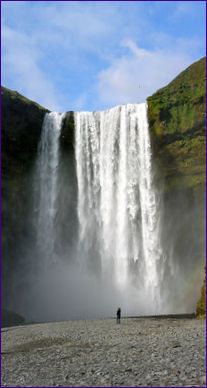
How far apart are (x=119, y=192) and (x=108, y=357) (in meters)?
36.7

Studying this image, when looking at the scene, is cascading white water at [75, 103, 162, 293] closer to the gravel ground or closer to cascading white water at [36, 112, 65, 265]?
cascading white water at [36, 112, 65, 265]

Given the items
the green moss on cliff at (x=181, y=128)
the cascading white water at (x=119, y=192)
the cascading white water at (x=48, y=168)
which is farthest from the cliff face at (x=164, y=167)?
the cascading white water at (x=119, y=192)

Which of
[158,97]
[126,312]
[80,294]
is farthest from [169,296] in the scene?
[158,97]

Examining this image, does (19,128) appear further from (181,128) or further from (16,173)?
(181,128)

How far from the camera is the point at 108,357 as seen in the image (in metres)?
18.2

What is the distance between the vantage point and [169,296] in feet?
159

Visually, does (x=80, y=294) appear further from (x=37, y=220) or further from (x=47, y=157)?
(x=47, y=157)

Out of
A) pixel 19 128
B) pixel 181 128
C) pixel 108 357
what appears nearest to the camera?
pixel 108 357

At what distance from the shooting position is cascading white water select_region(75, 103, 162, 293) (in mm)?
51094

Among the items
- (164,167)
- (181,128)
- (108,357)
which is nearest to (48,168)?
(164,167)

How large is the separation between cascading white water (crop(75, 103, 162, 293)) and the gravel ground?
2212cm

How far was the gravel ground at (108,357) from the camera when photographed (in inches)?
559

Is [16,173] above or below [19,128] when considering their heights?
below

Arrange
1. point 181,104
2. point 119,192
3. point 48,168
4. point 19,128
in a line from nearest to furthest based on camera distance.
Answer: point 181,104
point 119,192
point 19,128
point 48,168
